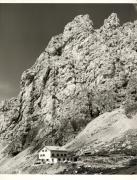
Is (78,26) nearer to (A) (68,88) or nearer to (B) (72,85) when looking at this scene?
(B) (72,85)

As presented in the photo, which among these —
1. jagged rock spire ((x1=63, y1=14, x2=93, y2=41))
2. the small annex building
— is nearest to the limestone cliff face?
jagged rock spire ((x1=63, y1=14, x2=93, y2=41))

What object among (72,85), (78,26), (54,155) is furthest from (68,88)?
(54,155)

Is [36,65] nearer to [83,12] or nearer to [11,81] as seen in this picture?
[11,81]

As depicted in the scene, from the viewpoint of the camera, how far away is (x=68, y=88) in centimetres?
1082

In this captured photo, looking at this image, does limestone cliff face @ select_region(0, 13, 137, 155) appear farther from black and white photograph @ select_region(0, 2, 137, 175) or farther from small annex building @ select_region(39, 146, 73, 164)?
small annex building @ select_region(39, 146, 73, 164)

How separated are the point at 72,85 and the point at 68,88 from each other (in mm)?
186

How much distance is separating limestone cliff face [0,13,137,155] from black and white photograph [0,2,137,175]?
22mm

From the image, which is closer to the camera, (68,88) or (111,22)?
(111,22)

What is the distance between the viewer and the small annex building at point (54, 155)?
9.80 m

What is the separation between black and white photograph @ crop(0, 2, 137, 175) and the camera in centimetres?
988

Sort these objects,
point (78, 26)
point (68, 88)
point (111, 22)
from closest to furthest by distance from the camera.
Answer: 1. point (111, 22)
2. point (68, 88)
3. point (78, 26)

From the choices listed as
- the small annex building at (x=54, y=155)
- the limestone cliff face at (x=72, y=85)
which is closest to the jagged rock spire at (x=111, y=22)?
the limestone cliff face at (x=72, y=85)

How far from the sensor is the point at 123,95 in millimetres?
11102
